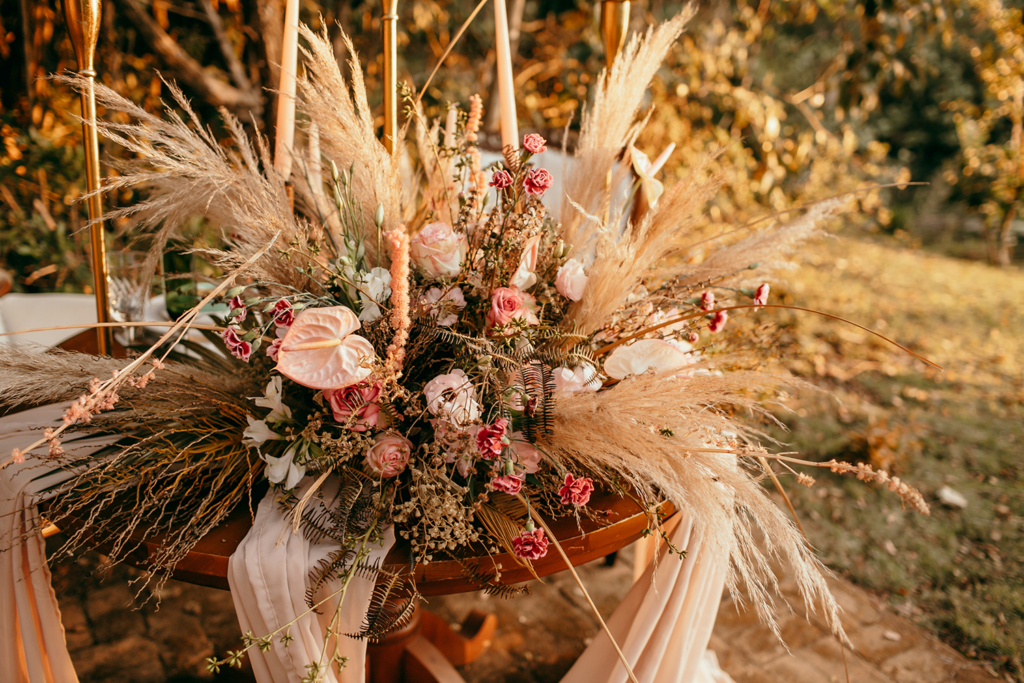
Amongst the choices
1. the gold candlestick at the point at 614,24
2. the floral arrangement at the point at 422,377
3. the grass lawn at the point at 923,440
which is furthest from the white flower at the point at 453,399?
the gold candlestick at the point at 614,24

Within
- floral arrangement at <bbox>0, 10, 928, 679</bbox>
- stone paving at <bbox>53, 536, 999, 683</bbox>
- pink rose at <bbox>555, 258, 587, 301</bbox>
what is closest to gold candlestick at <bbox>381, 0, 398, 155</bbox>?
floral arrangement at <bbox>0, 10, 928, 679</bbox>

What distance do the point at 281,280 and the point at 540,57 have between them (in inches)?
120

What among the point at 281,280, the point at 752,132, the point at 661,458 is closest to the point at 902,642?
the point at 661,458

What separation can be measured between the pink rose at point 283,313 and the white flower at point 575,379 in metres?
0.34

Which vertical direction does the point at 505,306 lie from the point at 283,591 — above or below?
above

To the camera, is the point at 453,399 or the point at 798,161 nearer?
the point at 453,399

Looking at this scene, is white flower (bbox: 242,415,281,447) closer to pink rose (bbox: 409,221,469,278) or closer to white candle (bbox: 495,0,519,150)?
pink rose (bbox: 409,221,469,278)

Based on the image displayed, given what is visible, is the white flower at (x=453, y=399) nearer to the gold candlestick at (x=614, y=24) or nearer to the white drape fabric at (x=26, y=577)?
the white drape fabric at (x=26, y=577)

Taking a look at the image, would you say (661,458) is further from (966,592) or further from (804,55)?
(804,55)

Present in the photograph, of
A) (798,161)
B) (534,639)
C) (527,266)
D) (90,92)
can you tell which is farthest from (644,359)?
(798,161)

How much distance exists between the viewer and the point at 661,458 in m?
0.73

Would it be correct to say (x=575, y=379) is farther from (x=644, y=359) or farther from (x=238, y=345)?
(x=238, y=345)

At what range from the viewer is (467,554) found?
2.46 feet

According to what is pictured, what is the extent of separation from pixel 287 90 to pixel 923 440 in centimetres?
301
